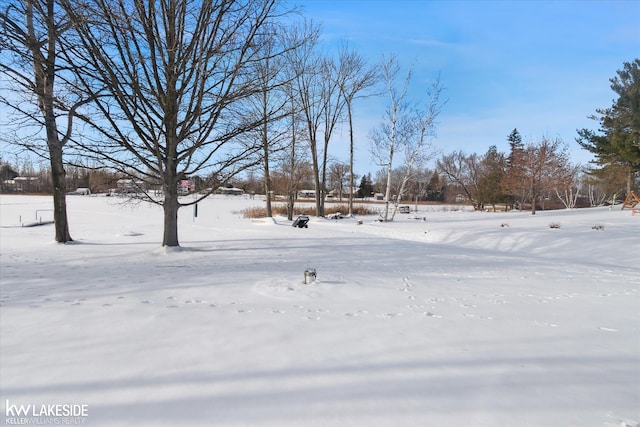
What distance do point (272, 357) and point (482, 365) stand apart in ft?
5.61

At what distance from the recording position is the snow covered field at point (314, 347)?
2.20 metres

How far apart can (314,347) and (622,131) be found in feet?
86.7

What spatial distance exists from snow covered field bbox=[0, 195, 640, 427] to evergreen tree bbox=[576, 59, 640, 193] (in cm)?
1814

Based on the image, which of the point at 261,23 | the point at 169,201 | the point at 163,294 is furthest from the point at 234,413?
the point at 261,23

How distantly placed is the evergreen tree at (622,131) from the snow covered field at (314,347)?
1814cm

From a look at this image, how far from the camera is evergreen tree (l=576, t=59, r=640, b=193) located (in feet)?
60.5

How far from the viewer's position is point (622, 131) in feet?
68.9

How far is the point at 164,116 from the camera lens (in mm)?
7832

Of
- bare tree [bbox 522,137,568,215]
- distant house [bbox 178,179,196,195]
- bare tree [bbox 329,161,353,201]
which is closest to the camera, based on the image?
distant house [bbox 178,179,196,195]

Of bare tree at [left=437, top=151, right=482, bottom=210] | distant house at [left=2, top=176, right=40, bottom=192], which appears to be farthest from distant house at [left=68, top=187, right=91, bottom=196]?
bare tree at [left=437, top=151, right=482, bottom=210]

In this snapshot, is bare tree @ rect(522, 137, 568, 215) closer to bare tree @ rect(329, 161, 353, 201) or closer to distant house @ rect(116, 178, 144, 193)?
bare tree @ rect(329, 161, 353, 201)

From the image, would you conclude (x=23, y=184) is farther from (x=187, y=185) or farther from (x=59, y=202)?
(x=187, y=185)

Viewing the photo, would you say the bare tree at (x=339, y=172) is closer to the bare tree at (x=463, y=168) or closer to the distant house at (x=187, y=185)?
the bare tree at (x=463, y=168)

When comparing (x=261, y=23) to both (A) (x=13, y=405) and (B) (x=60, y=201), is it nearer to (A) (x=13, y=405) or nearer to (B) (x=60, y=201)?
(B) (x=60, y=201)
